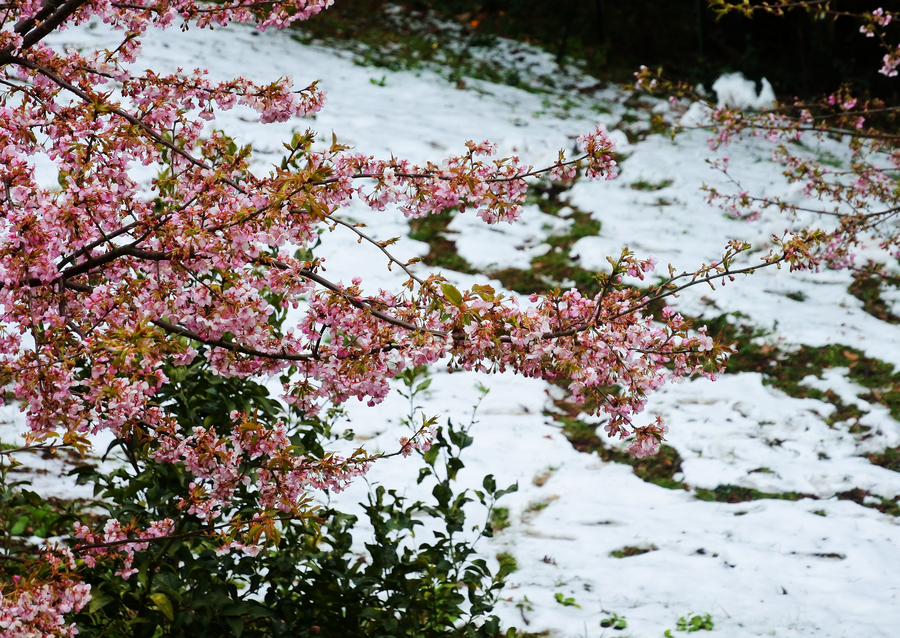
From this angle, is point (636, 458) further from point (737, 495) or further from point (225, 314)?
point (225, 314)

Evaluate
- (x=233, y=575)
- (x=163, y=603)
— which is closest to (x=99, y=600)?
(x=163, y=603)

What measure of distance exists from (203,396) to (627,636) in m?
1.91

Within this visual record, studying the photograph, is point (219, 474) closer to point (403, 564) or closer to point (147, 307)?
point (147, 307)

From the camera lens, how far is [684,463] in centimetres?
443

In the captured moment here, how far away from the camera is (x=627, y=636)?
3.10 m

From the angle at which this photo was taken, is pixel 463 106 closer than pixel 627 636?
No

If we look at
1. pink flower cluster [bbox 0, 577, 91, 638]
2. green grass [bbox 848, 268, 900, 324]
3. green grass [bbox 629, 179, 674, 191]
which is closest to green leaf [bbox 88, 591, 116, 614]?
pink flower cluster [bbox 0, 577, 91, 638]

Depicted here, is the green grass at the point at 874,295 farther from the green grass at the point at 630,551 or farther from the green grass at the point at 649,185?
the green grass at the point at 630,551

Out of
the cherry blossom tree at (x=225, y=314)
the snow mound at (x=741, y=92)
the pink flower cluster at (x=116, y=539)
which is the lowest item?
the pink flower cluster at (x=116, y=539)

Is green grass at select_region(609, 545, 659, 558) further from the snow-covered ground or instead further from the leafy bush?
the leafy bush

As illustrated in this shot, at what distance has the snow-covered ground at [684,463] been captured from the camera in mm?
3346

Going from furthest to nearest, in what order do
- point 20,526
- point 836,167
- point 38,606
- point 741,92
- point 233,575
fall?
point 741,92, point 836,167, point 20,526, point 233,575, point 38,606

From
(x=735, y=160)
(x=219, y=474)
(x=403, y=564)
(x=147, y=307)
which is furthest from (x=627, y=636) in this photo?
(x=735, y=160)

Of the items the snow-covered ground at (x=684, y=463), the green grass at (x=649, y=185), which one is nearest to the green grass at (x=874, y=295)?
the snow-covered ground at (x=684, y=463)
